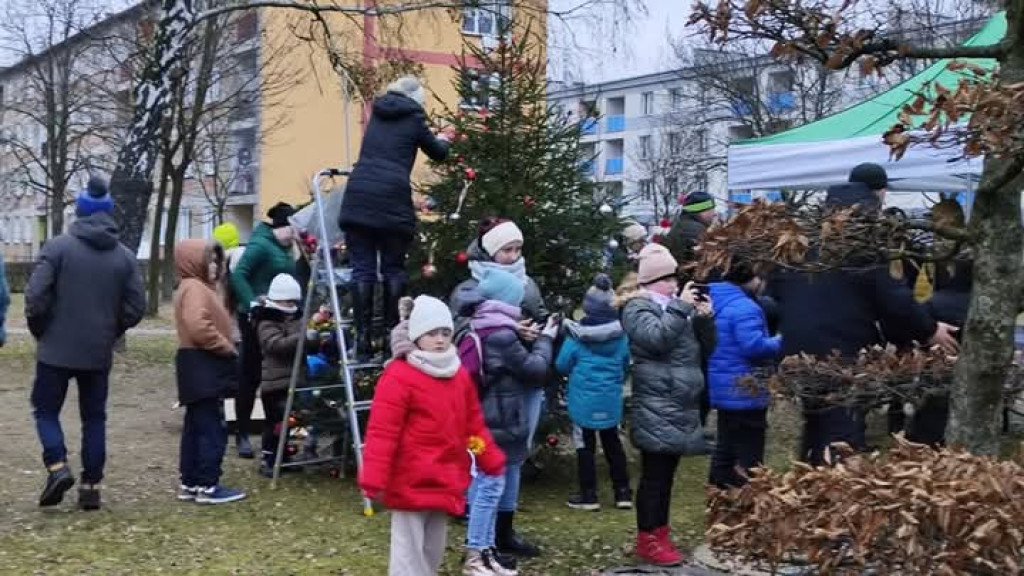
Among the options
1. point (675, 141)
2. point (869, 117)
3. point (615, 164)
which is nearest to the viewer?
point (869, 117)

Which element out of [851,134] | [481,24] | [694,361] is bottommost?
[694,361]

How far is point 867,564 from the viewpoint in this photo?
3.47m

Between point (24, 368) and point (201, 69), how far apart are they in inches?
422

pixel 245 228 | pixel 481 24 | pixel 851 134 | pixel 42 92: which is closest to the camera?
pixel 851 134

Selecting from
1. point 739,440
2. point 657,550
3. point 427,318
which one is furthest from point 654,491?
point 427,318

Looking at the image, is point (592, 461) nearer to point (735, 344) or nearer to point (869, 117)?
point (735, 344)

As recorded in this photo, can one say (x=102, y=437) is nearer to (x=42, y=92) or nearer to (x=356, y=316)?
(x=356, y=316)

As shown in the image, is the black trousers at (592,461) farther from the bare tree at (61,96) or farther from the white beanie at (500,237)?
the bare tree at (61,96)

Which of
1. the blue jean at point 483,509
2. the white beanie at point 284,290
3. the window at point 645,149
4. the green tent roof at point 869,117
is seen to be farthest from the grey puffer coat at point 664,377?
the window at point 645,149

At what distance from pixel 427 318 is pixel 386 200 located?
6.81ft

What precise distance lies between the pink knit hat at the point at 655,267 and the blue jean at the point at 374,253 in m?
1.70

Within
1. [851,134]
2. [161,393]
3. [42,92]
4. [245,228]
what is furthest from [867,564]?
[245,228]

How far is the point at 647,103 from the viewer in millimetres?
66688

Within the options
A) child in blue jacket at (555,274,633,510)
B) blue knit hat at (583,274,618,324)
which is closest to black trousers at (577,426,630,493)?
child in blue jacket at (555,274,633,510)
